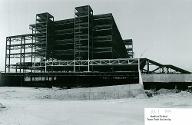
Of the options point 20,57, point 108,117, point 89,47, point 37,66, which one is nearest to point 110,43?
point 89,47

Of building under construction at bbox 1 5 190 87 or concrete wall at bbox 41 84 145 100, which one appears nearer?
concrete wall at bbox 41 84 145 100

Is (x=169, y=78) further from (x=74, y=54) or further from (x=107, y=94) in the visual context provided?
(x=74, y=54)

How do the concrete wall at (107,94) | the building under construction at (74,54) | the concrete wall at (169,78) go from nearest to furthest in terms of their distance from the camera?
the concrete wall at (107,94), the concrete wall at (169,78), the building under construction at (74,54)

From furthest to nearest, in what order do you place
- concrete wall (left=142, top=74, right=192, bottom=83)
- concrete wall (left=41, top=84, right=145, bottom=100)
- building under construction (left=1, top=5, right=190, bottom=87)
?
building under construction (left=1, top=5, right=190, bottom=87) < concrete wall (left=142, top=74, right=192, bottom=83) < concrete wall (left=41, top=84, right=145, bottom=100)

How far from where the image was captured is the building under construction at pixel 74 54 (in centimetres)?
4991

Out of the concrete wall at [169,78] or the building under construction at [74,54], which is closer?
the concrete wall at [169,78]

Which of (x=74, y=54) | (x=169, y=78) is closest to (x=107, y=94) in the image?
(x=169, y=78)

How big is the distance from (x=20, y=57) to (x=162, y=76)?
5249cm

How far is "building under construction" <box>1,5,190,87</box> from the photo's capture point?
49906mm

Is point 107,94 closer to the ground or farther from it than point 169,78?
→ closer to the ground

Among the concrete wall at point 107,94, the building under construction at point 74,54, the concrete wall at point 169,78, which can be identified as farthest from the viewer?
the building under construction at point 74,54

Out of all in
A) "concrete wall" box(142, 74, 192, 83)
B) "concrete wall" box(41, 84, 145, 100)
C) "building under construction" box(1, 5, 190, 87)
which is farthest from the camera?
"building under construction" box(1, 5, 190, 87)

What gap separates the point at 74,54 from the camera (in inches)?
2477

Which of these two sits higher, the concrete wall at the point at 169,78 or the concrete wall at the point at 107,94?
the concrete wall at the point at 169,78
